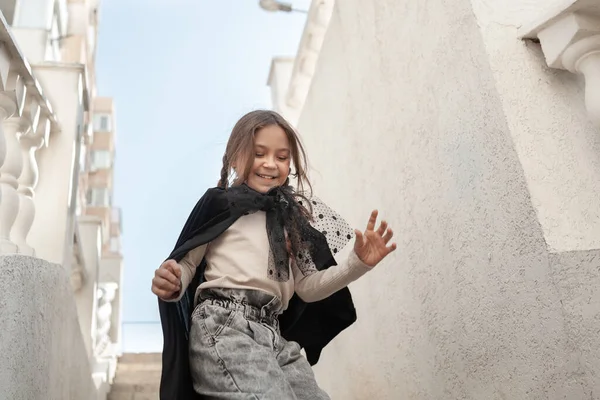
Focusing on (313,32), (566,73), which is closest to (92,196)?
(313,32)

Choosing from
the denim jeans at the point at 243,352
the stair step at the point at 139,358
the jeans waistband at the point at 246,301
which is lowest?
the stair step at the point at 139,358

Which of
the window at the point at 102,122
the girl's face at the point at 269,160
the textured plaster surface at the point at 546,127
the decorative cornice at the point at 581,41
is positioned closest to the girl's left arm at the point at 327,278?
the girl's face at the point at 269,160

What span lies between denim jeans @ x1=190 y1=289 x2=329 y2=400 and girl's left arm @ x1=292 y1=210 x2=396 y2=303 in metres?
0.13

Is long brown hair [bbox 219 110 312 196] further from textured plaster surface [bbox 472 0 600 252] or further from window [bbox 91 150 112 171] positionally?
window [bbox 91 150 112 171]

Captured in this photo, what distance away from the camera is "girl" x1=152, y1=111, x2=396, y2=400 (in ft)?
5.13

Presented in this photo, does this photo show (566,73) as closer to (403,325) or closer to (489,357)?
(489,357)

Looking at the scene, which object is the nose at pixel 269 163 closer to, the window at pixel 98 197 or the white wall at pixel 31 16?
the white wall at pixel 31 16

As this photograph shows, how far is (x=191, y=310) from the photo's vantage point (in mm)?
1845

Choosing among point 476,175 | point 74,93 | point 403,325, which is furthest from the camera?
point 74,93

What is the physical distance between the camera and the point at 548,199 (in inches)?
58.9

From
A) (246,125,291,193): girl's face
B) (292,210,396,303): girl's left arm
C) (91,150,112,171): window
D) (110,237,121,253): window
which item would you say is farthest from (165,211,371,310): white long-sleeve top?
(110,237,121,253): window

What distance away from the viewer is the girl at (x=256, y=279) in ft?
5.13

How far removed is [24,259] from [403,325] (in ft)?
4.99

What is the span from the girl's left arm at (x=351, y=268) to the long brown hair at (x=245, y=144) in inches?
12.3
